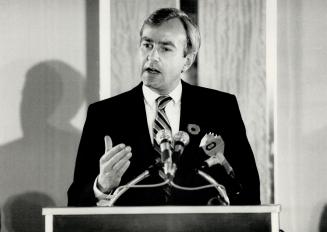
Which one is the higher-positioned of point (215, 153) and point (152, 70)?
point (152, 70)

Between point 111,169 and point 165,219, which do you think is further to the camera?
point 111,169

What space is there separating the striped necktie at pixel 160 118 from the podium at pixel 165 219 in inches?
50.7

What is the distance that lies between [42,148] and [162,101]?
2.49 feet

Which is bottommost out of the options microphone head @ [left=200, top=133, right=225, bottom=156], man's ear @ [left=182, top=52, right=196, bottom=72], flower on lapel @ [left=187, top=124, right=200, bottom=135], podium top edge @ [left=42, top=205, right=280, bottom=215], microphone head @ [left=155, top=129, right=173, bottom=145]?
podium top edge @ [left=42, top=205, right=280, bottom=215]

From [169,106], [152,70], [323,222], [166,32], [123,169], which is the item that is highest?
[166,32]

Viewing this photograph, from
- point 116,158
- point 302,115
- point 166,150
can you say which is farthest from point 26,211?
point 302,115

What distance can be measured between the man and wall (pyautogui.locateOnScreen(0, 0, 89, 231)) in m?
0.13

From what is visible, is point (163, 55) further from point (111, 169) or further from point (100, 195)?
point (100, 195)

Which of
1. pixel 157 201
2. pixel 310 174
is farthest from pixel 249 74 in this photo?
pixel 157 201

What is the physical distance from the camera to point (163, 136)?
3309mm

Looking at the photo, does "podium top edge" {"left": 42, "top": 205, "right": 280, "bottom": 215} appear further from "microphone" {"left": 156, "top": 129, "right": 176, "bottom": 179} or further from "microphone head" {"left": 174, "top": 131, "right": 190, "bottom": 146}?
"microphone head" {"left": 174, "top": 131, "right": 190, "bottom": 146}

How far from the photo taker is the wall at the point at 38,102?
3420mm

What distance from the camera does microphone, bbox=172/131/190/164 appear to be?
128 inches

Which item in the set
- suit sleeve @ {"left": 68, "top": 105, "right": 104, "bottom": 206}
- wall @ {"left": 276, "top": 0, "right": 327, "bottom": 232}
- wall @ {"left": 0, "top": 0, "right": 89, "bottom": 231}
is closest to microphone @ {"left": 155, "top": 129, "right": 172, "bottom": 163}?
suit sleeve @ {"left": 68, "top": 105, "right": 104, "bottom": 206}
